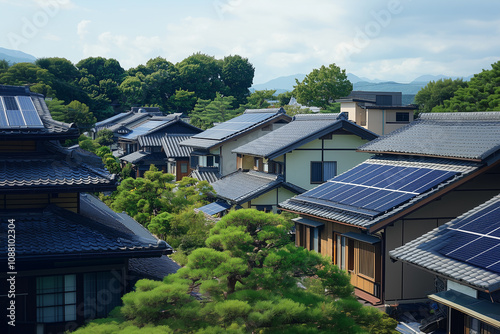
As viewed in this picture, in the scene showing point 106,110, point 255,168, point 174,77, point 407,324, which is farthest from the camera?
point 174,77

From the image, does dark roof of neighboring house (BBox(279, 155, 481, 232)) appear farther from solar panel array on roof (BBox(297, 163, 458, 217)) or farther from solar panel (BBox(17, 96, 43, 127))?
solar panel (BBox(17, 96, 43, 127))

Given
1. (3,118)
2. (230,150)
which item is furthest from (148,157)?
(3,118)

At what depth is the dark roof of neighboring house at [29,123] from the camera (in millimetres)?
11500

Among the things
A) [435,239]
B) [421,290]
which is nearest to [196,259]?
[435,239]

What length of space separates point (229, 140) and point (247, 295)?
2997 cm

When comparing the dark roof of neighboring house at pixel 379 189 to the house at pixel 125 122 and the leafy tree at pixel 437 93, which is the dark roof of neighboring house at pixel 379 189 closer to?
the house at pixel 125 122

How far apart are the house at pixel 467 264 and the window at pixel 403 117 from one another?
3591 cm

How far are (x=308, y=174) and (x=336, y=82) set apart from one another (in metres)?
39.2

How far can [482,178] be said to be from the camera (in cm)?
1795

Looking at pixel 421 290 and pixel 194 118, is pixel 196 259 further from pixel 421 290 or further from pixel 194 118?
pixel 194 118

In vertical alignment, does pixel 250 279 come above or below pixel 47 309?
above

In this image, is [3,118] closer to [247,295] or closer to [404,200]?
[247,295]

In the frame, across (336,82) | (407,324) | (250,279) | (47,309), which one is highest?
(336,82)

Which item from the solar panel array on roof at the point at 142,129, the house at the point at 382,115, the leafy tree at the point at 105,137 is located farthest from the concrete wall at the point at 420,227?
the leafy tree at the point at 105,137
